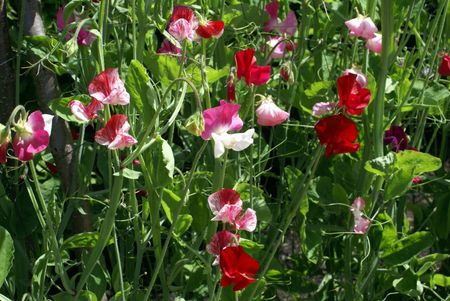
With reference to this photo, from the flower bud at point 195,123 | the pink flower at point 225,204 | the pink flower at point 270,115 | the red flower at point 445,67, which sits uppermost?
the flower bud at point 195,123

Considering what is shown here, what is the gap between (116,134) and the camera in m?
1.12

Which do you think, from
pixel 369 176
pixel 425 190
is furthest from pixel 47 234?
pixel 425 190

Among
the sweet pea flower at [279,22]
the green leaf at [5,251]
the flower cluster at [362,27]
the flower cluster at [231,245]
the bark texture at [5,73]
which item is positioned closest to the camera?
the flower cluster at [231,245]

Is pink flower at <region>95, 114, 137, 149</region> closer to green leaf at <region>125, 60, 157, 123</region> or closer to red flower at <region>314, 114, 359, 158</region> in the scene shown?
green leaf at <region>125, 60, 157, 123</region>


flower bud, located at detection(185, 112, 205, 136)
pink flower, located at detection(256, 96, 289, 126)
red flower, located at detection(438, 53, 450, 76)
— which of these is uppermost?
flower bud, located at detection(185, 112, 205, 136)

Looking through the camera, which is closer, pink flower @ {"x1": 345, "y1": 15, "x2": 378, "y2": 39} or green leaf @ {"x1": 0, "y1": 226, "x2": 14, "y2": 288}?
green leaf @ {"x1": 0, "y1": 226, "x2": 14, "y2": 288}

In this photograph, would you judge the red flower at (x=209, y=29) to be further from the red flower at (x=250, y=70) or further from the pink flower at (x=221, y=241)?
the pink flower at (x=221, y=241)

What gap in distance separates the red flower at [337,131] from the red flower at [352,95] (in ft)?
0.07

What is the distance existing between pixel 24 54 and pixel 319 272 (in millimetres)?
731

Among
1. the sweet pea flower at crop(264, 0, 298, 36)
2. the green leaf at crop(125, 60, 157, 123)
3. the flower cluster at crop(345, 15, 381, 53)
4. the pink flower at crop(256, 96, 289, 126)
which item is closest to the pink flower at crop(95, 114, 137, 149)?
the green leaf at crop(125, 60, 157, 123)

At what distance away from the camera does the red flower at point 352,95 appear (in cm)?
125

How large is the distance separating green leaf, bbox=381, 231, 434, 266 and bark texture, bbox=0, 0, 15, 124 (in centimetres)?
73

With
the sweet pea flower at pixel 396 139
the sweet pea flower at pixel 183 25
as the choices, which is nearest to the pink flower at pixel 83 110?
Answer: the sweet pea flower at pixel 183 25

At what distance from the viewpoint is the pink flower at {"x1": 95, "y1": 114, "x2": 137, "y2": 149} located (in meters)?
1.11
